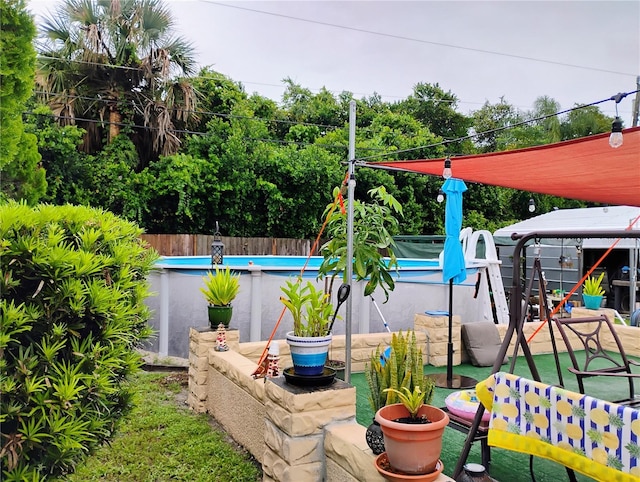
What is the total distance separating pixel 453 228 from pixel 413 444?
325 cm

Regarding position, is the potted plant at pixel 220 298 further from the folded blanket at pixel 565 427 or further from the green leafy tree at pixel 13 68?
the green leafy tree at pixel 13 68

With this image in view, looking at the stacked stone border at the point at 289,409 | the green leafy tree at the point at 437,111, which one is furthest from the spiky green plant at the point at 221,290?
the green leafy tree at the point at 437,111

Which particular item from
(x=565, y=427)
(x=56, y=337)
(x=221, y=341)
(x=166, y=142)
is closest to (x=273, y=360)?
(x=221, y=341)

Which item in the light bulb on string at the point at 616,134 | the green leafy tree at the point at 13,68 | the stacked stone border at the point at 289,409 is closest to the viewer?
the stacked stone border at the point at 289,409

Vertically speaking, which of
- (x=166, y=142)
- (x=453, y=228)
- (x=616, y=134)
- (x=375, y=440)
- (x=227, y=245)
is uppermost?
(x=166, y=142)

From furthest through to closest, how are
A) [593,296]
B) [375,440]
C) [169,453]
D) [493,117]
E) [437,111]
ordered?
[493,117]
[437,111]
[593,296]
[169,453]
[375,440]

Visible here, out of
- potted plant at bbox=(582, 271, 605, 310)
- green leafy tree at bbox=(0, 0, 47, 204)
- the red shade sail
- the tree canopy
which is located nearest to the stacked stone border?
the red shade sail

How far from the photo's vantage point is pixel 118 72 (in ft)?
35.2

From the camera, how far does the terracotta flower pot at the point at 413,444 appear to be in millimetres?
1877

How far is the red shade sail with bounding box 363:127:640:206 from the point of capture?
11.2ft

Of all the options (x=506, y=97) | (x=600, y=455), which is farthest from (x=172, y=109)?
(x=506, y=97)

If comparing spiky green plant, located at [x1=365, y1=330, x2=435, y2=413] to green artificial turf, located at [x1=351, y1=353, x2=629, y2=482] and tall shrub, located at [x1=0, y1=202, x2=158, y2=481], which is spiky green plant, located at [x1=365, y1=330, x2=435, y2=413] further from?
tall shrub, located at [x1=0, y1=202, x2=158, y2=481]

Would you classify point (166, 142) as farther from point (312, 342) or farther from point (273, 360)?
point (312, 342)

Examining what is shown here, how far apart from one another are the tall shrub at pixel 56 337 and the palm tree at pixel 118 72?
9.42 m
